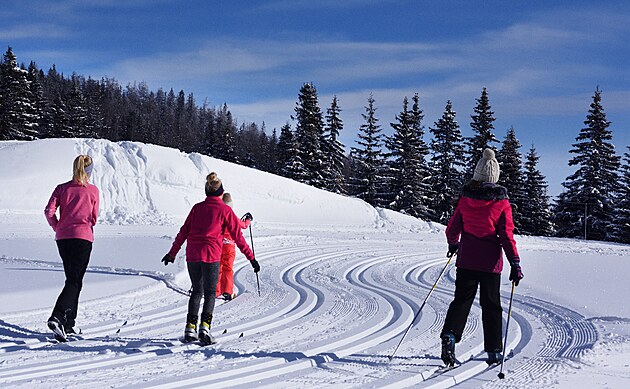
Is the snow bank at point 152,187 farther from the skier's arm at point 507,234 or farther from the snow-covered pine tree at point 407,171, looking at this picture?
the skier's arm at point 507,234

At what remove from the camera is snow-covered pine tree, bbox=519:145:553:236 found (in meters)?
39.5

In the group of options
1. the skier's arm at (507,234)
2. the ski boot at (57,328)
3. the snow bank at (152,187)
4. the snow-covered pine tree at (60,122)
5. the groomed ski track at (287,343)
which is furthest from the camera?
the snow-covered pine tree at (60,122)

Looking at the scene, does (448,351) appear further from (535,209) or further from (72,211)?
(535,209)

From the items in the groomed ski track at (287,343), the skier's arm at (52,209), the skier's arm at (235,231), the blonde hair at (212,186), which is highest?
the blonde hair at (212,186)

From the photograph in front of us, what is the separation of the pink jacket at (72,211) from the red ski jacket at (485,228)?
152 inches

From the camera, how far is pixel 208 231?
5.70 m

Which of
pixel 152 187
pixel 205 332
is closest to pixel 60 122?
pixel 152 187

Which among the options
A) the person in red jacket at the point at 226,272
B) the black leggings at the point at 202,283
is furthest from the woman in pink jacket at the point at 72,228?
the person in red jacket at the point at 226,272

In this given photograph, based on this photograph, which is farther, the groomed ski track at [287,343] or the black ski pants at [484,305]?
the black ski pants at [484,305]

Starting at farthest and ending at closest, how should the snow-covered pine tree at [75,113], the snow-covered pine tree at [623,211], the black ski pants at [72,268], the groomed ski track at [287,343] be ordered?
the snow-covered pine tree at [75,113], the snow-covered pine tree at [623,211], the black ski pants at [72,268], the groomed ski track at [287,343]

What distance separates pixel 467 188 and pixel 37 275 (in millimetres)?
7212

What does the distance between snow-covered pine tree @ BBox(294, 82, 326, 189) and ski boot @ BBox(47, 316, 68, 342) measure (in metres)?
36.5

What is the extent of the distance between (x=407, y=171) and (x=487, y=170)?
3613 centimetres

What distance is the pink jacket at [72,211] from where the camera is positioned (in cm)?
572
